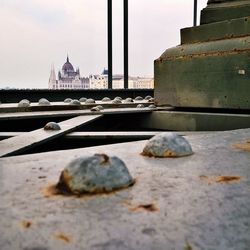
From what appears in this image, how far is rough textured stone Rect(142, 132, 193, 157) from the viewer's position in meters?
1.50

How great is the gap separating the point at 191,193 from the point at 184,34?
3.22 m

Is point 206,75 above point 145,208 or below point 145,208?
above

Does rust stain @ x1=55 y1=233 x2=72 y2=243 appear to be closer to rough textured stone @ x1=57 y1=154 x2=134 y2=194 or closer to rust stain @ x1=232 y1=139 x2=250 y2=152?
rough textured stone @ x1=57 y1=154 x2=134 y2=194

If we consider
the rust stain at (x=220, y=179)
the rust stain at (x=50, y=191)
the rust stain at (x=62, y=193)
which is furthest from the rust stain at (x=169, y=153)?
the rust stain at (x=50, y=191)

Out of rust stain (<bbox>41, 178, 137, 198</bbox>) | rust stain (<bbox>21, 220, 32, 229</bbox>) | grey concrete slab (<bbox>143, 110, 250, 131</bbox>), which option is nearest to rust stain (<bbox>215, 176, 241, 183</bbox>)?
rust stain (<bbox>41, 178, 137, 198</bbox>)

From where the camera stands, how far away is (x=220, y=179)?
1139 millimetres

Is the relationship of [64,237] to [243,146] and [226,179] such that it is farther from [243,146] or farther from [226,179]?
[243,146]

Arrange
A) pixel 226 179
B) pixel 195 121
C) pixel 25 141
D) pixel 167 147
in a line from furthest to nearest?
pixel 195 121
pixel 25 141
pixel 167 147
pixel 226 179

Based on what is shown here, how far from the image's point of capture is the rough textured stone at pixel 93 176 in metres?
0.97

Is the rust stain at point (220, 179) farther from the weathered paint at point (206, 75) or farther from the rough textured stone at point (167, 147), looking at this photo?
the weathered paint at point (206, 75)

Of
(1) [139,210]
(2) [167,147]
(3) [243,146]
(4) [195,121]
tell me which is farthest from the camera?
(4) [195,121]

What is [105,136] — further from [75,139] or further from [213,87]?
[213,87]

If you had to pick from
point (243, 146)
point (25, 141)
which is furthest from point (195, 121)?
point (25, 141)

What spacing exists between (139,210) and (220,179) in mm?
397
